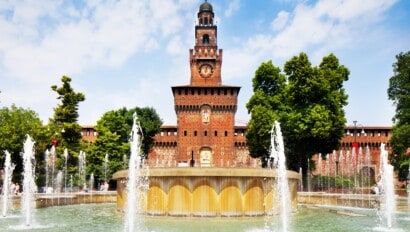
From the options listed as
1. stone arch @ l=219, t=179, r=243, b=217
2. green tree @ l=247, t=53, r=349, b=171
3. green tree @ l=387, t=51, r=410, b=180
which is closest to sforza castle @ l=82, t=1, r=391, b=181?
green tree @ l=247, t=53, r=349, b=171

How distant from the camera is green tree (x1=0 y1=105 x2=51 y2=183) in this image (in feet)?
107

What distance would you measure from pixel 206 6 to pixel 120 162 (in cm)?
2676

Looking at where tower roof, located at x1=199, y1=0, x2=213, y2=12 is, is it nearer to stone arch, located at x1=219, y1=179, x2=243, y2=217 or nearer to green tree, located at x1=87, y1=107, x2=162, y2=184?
green tree, located at x1=87, y1=107, x2=162, y2=184

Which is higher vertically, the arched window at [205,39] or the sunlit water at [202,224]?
the arched window at [205,39]

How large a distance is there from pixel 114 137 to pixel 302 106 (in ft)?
51.7

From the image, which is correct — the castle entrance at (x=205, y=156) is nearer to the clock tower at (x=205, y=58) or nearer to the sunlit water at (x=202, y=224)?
the clock tower at (x=205, y=58)

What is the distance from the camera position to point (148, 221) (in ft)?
37.9

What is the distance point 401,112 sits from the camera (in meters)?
→ 31.6

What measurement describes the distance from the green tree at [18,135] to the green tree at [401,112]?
80.2 feet

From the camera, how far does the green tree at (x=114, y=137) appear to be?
122 feet

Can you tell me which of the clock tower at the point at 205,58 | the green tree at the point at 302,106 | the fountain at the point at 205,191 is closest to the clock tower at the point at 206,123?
the clock tower at the point at 205,58

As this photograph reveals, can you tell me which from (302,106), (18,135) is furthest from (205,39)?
(18,135)

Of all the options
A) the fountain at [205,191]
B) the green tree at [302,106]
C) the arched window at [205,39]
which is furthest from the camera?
the arched window at [205,39]

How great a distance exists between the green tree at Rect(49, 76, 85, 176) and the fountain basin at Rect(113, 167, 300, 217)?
2287cm
